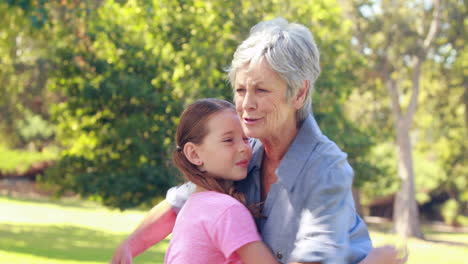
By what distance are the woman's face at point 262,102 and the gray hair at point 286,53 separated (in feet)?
0.10

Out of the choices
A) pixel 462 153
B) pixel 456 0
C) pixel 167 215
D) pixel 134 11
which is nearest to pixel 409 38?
pixel 456 0

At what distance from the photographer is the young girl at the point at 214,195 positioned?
2.60 meters

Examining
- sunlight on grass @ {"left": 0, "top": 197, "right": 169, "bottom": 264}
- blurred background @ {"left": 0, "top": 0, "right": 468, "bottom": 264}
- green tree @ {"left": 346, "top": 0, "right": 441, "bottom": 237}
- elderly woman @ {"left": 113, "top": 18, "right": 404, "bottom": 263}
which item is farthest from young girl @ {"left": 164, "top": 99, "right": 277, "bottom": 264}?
green tree @ {"left": 346, "top": 0, "right": 441, "bottom": 237}

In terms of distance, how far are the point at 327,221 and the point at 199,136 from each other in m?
0.71

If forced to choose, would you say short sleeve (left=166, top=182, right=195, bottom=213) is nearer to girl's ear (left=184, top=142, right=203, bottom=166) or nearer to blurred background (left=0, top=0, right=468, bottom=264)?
girl's ear (left=184, top=142, right=203, bottom=166)

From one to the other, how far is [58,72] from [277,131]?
1242cm

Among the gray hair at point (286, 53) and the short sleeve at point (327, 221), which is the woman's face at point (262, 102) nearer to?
the gray hair at point (286, 53)

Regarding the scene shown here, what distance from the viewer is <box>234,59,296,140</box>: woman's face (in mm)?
2682

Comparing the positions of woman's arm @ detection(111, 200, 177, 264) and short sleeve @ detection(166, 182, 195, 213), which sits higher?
short sleeve @ detection(166, 182, 195, 213)

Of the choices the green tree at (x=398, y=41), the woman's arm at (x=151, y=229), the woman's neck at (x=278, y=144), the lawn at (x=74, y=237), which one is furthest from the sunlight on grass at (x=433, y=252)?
the woman's neck at (x=278, y=144)

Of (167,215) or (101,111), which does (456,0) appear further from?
(167,215)

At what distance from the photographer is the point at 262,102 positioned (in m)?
2.72

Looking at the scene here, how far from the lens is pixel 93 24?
14.5 m

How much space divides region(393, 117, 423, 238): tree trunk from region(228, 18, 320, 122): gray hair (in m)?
30.4
